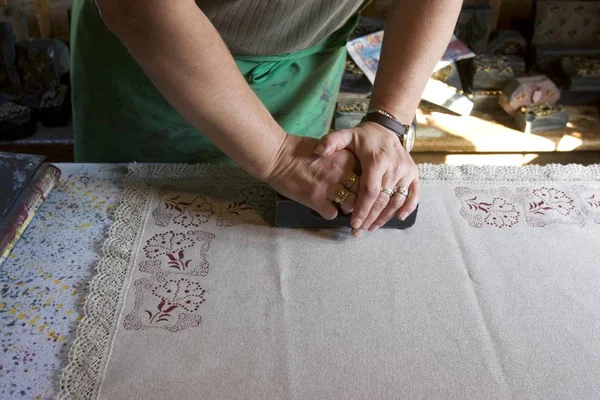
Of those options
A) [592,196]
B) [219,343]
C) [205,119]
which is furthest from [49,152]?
[592,196]

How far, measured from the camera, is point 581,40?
2.07 metres

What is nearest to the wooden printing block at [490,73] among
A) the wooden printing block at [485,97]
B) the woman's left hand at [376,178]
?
the wooden printing block at [485,97]

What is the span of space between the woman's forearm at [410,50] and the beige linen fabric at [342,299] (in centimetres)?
15

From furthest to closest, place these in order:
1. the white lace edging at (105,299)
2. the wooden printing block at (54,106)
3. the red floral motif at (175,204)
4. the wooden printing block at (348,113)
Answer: the wooden printing block at (54,106), the wooden printing block at (348,113), the red floral motif at (175,204), the white lace edging at (105,299)

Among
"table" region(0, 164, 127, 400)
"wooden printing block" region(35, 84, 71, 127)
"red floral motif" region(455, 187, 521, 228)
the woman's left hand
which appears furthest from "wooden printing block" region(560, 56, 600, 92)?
"wooden printing block" region(35, 84, 71, 127)

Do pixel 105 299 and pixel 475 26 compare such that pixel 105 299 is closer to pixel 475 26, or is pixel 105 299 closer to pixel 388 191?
pixel 388 191

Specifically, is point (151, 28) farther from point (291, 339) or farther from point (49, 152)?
point (49, 152)

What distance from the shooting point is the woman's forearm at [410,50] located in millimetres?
892

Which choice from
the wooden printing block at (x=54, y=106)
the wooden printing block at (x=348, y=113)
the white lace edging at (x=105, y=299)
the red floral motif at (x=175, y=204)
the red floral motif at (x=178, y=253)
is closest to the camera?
the white lace edging at (x=105, y=299)

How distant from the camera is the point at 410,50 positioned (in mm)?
899

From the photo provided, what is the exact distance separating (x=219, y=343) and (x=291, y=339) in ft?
0.27

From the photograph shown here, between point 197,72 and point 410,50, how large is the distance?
14.2 inches

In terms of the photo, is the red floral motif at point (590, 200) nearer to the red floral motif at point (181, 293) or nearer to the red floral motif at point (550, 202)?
the red floral motif at point (550, 202)

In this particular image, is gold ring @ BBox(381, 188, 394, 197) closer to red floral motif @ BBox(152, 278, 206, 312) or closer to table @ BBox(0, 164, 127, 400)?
red floral motif @ BBox(152, 278, 206, 312)
